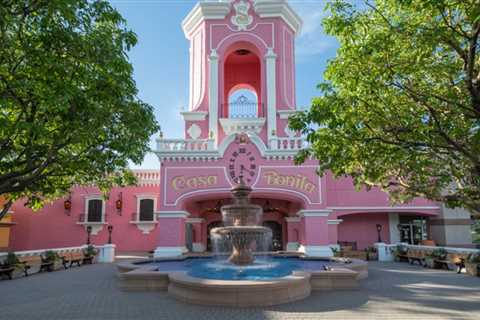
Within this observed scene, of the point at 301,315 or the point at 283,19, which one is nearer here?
the point at 301,315

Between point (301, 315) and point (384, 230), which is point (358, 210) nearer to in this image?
point (384, 230)

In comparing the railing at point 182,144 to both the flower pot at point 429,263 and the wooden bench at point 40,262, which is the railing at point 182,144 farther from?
the flower pot at point 429,263

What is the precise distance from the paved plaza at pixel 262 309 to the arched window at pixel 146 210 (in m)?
13.6

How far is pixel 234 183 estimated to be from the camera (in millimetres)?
18594

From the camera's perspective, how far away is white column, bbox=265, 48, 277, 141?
2104cm

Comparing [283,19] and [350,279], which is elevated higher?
[283,19]

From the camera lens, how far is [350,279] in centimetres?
948


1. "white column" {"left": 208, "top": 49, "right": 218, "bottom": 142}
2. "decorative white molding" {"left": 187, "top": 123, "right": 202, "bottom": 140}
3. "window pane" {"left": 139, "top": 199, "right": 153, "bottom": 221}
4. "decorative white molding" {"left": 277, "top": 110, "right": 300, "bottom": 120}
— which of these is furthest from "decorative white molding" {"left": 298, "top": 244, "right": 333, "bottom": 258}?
"window pane" {"left": 139, "top": 199, "right": 153, "bottom": 221}

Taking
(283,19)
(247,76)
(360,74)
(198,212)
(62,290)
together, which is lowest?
(62,290)

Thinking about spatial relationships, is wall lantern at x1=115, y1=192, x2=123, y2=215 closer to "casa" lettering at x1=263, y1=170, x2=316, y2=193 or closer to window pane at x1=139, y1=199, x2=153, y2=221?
window pane at x1=139, y1=199, x2=153, y2=221

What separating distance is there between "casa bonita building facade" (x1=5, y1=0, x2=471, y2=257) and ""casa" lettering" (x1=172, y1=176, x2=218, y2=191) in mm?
52

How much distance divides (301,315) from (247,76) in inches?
835

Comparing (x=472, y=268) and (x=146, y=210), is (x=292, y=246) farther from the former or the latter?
(x=146, y=210)

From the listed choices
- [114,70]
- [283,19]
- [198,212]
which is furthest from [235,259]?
[283,19]
